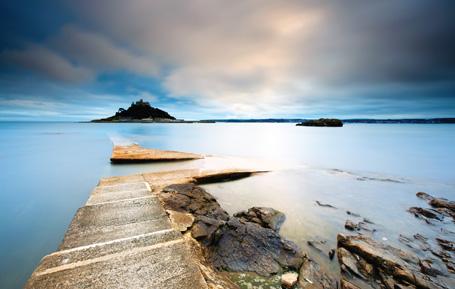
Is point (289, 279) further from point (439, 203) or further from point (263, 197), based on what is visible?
point (439, 203)

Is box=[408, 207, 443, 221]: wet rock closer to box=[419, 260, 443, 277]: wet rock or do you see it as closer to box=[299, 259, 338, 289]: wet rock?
box=[419, 260, 443, 277]: wet rock

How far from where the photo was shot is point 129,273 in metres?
2.65

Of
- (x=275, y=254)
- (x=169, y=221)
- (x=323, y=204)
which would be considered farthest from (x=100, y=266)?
(x=323, y=204)

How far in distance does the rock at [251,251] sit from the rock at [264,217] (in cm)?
99

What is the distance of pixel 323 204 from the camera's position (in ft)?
24.1

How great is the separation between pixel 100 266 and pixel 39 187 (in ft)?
27.8

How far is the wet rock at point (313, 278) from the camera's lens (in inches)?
132

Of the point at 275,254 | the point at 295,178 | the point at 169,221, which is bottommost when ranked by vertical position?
the point at 295,178

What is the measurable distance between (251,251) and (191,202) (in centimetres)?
241

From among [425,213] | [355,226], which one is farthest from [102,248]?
[425,213]

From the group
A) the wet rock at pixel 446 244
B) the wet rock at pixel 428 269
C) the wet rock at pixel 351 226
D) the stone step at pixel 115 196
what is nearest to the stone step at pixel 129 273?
the stone step at pixel 115 196

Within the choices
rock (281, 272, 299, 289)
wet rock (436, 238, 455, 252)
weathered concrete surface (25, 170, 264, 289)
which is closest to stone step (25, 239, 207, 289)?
weathered concrete surface (25, 170, 264, 289)

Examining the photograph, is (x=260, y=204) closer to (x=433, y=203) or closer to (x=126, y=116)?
(x=433, y=203)

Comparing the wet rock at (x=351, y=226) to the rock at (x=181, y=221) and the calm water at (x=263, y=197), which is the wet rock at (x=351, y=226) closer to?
the calm water at (x=263, y=197)
